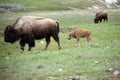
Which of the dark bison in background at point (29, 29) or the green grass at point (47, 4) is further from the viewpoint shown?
the green grass at point (47, 4)

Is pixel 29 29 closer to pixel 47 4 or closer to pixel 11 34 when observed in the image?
pixel 11 34

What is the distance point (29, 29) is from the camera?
19.9m

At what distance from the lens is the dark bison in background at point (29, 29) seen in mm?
19938

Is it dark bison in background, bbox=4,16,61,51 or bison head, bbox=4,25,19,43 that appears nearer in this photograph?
dark bison in background, bbox=4,16,61,51

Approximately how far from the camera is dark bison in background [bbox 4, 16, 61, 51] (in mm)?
19938

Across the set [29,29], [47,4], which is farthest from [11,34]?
[47,4]

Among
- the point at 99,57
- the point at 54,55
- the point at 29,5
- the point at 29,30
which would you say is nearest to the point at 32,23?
the point at 29,30

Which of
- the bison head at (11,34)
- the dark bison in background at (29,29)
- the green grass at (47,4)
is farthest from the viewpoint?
the green grass at (47,4)

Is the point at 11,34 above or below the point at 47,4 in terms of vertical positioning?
above

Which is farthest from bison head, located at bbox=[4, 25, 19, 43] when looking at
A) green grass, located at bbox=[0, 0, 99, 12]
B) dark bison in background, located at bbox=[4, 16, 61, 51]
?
green grass, located at bbox=[0, 0, 99, 12]

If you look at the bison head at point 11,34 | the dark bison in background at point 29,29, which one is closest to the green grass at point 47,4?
the bison head at point 11,34

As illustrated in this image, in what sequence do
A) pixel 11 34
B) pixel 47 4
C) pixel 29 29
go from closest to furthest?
1. pixel 29 29
2. pixel 11 34
3. pixel 47 4

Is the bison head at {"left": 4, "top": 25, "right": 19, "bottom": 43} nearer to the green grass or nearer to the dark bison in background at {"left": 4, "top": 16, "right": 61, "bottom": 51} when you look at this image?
the dark bison in background at {"left": 4, "top": 16, "right": 61, "bottom": 51}

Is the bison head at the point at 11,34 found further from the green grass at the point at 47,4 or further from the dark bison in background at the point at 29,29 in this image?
the green grass at the point at 47,4
